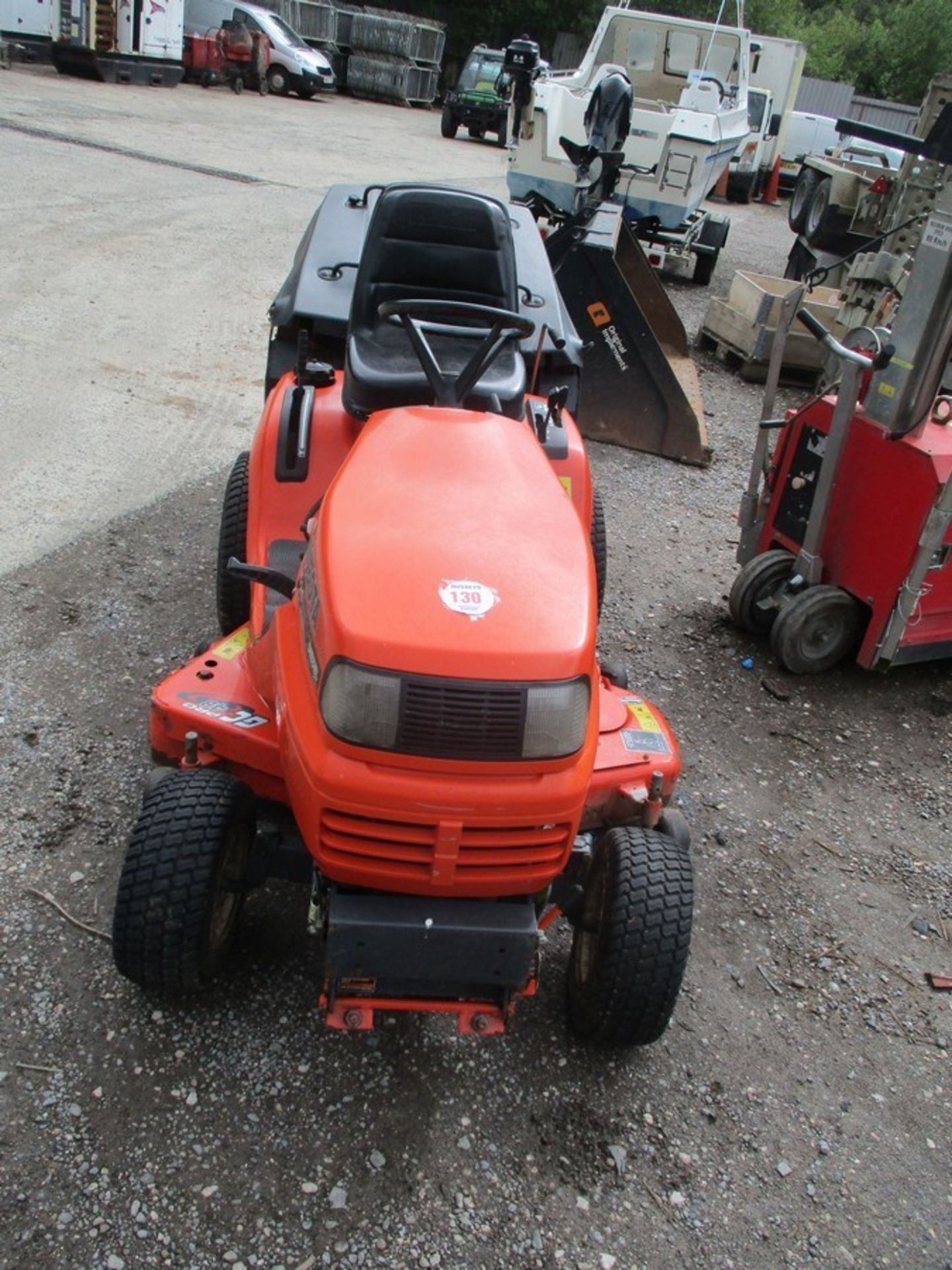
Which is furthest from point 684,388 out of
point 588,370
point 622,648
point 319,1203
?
point 319,1203

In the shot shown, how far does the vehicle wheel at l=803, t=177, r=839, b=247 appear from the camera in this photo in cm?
929

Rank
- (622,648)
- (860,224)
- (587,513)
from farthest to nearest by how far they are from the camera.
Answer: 1. (860,224)
2. (622,648)
3. (587,513)

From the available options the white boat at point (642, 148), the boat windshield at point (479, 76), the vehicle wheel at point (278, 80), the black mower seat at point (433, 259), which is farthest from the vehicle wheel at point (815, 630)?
the vehicle wheel at point (278, 80)

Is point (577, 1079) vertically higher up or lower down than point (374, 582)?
lower down

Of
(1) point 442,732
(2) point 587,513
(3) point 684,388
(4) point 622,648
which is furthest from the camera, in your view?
(3) point 684,388

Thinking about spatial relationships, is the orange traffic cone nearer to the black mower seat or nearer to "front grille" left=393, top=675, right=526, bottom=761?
the black mower seat

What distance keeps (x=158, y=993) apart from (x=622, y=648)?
2.50 metres

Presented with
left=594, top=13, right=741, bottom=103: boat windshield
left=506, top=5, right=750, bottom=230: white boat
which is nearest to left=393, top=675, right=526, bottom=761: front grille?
left=506, top=5, right=750, bottom=230: white boat

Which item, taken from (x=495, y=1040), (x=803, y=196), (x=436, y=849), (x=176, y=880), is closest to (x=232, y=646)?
(x=176, y=880)

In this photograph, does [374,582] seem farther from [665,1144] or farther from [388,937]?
[665,1144]

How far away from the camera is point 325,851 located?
6.81ft

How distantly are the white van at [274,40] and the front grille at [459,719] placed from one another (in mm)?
22850

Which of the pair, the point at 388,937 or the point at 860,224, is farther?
the point at 860,224

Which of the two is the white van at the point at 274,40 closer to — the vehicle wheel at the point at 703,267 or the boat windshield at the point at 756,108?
the boat windshield at the point at 756,108
